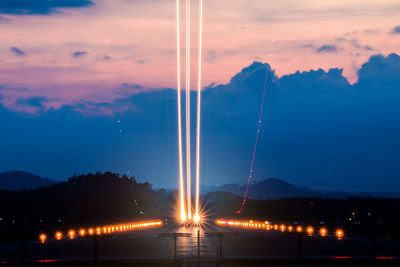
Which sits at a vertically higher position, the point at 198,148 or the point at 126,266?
the point at 198,148

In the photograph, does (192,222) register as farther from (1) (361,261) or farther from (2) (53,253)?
(1) (361,261)

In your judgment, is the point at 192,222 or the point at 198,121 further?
the point at 192,222

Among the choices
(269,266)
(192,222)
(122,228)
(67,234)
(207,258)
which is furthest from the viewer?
(192,222)

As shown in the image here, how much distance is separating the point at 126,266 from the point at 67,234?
3707cm

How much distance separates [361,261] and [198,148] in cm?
4976

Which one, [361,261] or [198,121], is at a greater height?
[198,121]

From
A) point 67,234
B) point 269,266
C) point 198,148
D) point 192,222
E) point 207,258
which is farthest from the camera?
point 192,222

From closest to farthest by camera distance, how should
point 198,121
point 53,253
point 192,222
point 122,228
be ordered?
point 53,253 → point 198,121 → point 122,228 → point 192,222

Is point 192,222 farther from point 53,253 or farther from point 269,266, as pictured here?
point 269,266

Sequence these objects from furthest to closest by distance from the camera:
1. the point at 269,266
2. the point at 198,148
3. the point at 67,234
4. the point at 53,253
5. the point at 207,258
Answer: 1. the point at 198,148
2. the point at 67,234
3. the point at 53,253
4. the point at 207,258
5. the point at 269,266

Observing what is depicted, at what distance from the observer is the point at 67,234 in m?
61.2

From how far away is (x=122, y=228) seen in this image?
81750mm

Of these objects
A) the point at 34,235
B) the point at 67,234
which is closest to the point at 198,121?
the point at 67,234

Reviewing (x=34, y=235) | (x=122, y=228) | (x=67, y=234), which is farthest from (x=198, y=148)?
(x=34, y=235)
